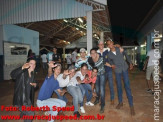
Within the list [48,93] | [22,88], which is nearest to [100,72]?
[48,93]

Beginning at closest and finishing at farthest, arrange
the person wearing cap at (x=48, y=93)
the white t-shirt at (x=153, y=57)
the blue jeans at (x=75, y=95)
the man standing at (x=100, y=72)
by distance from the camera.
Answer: the person wearing cap at (x=48, y=93)
the blue jeans at (x=75, y=95)
the man standing at (x=100, y=72)
the white t-shirt at (x=153, y=57)

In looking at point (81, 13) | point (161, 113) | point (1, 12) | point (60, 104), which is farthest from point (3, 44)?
point (161, 113)

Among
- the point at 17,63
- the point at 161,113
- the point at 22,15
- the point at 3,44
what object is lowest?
the point at 161,113

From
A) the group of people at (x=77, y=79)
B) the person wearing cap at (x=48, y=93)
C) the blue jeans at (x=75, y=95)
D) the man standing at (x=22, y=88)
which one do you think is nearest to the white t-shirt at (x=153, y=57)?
the group of people at (x=77, y=79)

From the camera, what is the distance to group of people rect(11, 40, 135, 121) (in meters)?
2.75

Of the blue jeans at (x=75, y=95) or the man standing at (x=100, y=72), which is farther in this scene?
the man standing at (x=100, y=72)

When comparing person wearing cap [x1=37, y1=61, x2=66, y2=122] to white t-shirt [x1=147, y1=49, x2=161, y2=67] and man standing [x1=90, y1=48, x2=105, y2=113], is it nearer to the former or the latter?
man standing [x1=90, y1=48, x2=105, y2=113]

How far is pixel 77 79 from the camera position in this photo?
3764mm

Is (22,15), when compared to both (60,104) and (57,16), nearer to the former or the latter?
(57,16)

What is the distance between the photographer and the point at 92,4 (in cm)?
641

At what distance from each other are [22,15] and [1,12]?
1.67 m

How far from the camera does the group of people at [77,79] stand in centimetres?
275

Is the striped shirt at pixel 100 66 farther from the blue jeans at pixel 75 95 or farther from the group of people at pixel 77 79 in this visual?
the blue jeans at pixel 75 95

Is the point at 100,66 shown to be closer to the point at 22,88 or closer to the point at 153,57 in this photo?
the point at 22,88
